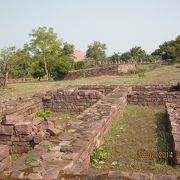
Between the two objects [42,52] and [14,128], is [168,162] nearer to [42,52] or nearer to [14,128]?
[14,128]

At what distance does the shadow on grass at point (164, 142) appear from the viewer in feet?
16.2

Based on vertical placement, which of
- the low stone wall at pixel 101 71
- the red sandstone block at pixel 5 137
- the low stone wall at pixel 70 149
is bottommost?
the red sandstone block at pixel 5 137

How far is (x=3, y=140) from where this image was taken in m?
6.06

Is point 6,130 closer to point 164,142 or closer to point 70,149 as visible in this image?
point 70,149

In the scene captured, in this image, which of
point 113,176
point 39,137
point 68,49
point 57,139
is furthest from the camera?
point 68,49

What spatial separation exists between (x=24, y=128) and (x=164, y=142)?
2.84m

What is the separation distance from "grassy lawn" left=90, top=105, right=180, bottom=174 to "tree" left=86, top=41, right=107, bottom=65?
188 ft

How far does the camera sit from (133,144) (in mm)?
6031

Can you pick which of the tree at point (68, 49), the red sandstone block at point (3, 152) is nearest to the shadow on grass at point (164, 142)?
the red sandstone block at point (3, 152)

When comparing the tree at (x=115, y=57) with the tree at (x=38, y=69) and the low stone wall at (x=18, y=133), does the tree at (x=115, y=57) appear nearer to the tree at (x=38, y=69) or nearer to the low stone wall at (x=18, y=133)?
the tree at (x=38, y=69)

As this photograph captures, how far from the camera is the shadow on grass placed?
494cm

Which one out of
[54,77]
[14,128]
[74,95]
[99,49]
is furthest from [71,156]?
[99,49]

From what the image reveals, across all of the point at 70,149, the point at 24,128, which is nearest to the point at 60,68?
the point at 24,128

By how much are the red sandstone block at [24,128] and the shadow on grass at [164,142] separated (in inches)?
101
